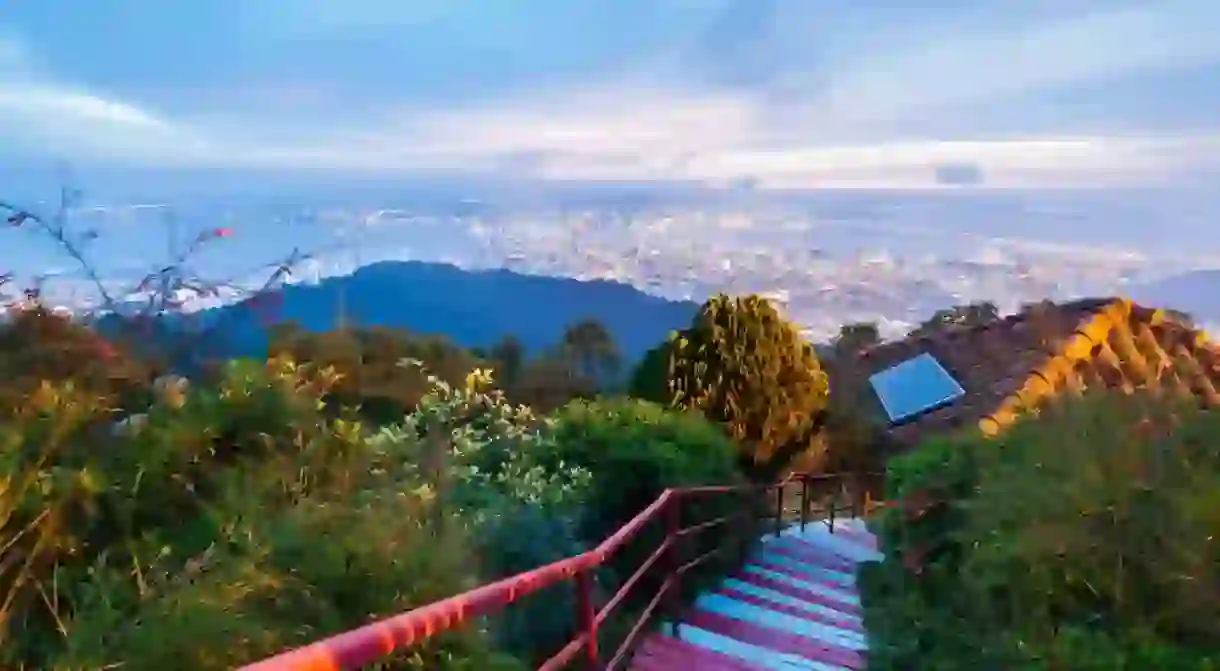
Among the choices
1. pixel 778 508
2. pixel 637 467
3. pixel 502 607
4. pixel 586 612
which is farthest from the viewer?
pixel 778 508

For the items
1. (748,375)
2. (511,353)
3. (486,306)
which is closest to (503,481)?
(748,375)

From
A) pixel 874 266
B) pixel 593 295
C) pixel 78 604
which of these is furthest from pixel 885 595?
pixel 593 295

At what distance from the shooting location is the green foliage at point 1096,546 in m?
2.97

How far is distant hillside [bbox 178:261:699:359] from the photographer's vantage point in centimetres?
907

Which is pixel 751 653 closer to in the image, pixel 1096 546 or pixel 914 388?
pixel 1096 546

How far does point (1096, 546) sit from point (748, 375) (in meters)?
9.27

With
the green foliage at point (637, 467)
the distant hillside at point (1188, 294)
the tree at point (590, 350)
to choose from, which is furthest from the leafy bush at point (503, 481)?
the tree at point (590, 350)

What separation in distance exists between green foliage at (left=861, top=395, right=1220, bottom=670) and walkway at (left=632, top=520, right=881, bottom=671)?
89cm

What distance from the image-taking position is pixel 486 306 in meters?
16.9

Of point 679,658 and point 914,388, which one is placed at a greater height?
point 914,388

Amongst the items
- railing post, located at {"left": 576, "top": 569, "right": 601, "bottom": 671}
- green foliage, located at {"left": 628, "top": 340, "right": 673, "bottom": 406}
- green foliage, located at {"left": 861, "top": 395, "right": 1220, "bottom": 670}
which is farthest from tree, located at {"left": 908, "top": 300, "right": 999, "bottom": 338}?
railing post, located at {"left": 576, "top": 569, "right": 601, "bottom": 671}

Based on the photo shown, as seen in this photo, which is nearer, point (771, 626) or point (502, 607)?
point (502, 607)

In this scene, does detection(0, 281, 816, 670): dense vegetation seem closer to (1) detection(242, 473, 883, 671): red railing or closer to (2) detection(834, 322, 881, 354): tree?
(1) detection(242, 473, 883, 671): red railing

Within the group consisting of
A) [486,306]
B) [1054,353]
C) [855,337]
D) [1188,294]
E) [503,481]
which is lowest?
[855,337]
